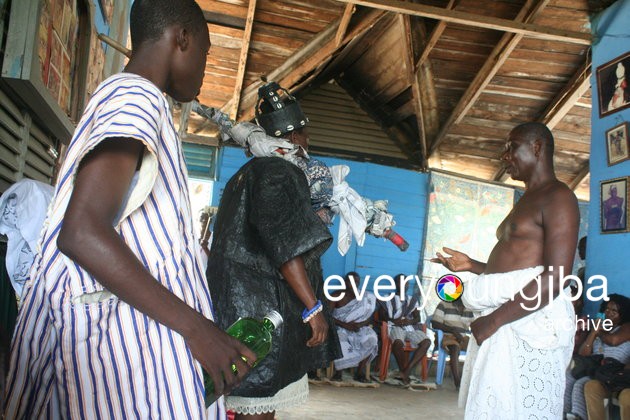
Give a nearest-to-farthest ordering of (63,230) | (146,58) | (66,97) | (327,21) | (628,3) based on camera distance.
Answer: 1. (63,230)
2. (146,58)
3. (66,97)
4. (628,3)
5. (327,21)

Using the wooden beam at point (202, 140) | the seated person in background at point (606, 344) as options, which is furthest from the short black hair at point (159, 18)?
the wooden beam at point (202, 140)

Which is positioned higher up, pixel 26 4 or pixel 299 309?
pixel 26 4

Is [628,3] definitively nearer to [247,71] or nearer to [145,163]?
[247,71]

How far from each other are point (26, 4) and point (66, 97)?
0.94 metres

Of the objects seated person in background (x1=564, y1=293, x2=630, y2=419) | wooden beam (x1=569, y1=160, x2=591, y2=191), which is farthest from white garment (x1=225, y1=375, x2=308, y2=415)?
wooden beam (x1=569, y1=160, x2=591, y2=191)

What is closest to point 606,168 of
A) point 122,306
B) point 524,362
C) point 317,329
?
point 524,362

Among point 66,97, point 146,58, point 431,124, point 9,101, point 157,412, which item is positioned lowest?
point 157,412

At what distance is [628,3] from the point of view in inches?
240

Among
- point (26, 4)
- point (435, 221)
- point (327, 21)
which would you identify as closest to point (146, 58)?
point (26, 4)

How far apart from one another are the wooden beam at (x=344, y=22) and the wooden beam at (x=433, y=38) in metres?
1.09

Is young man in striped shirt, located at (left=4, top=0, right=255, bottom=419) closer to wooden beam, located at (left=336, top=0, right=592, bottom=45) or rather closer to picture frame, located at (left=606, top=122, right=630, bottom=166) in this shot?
picture frame, located at (left=606, top=122, right=630, bottom=166)

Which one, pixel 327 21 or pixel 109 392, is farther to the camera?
pixel 327 21

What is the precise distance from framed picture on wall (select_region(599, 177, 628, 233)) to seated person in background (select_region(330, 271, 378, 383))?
3093 mm

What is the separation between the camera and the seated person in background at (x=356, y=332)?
25.3 feet
